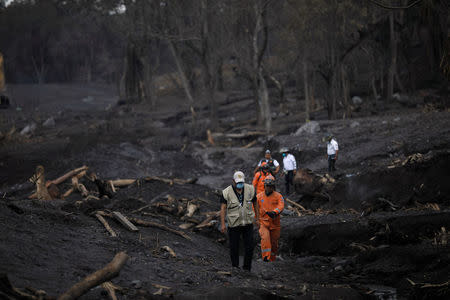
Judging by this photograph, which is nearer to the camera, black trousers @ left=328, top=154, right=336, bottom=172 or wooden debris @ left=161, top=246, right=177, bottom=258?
wooden debris @ left=161, top=246, right=177, bottom=258

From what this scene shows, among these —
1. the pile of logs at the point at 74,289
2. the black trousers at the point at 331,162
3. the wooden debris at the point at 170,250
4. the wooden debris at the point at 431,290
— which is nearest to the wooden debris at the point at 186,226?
the wooden debris at the point at 170,250

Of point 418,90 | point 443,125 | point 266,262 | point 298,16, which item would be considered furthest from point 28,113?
A: point 266,262

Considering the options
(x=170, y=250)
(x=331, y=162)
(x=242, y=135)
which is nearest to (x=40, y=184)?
(x=170, y=250)

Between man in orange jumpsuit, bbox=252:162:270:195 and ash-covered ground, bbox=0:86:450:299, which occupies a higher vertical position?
man in orange jumpsuit, bbox=252:162:270:195

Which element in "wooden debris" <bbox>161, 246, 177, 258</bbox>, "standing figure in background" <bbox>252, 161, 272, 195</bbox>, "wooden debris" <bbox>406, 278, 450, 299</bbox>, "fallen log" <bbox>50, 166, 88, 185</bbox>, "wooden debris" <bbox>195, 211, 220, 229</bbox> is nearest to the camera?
"wooden debris" <bbox>406, 278, 450, 299</bbox>

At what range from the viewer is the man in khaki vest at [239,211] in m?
8.21

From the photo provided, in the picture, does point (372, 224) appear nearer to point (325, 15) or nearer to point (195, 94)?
point (325, 15)

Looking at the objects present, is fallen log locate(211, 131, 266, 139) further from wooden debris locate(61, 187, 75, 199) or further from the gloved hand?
the gloved hand

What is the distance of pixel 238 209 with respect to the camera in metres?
8.20

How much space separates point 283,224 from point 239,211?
4.04 m

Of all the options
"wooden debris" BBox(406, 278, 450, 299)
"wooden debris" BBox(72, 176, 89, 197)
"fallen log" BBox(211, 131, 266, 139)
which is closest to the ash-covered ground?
"wooden debris" BBox(406, 278, 450, 299)

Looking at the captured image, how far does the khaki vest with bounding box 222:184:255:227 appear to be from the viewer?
820 cm

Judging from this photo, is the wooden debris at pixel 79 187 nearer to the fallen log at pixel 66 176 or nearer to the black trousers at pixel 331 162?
the fallen log at pixel 66 176

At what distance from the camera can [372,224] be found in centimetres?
983
